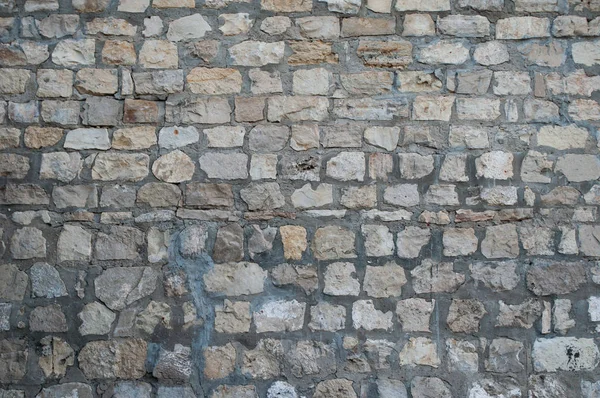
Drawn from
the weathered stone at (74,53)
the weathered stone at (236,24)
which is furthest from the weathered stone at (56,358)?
the weathered stone at (236,24)

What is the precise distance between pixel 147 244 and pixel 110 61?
97cm

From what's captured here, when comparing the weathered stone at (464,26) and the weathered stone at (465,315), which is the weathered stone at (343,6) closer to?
the weathered stone at (464,26)

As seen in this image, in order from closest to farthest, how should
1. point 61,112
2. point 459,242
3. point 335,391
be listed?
point 335,391
point 459,242
point 61,112

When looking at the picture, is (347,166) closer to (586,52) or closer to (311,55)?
(311,55)

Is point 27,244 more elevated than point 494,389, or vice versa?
point 27,244

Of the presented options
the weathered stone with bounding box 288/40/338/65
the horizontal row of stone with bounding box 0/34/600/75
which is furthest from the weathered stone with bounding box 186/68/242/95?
the weathered stone with bounding box 288/40/338/65

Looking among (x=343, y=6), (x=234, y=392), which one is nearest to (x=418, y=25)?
(x=343, y=6)

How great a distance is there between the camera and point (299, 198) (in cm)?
333

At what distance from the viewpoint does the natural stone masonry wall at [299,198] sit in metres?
3.23

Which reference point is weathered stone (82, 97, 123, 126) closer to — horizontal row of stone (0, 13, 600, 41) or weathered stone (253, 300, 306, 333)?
horizontal row of stone (0, 13, 600, 41)

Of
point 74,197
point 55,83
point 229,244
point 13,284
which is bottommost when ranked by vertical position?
point 13,284

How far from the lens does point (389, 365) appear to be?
3221 millimetres

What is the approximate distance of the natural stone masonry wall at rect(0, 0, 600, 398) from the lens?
323cm

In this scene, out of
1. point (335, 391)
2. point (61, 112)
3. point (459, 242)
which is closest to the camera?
point (335, 391)
